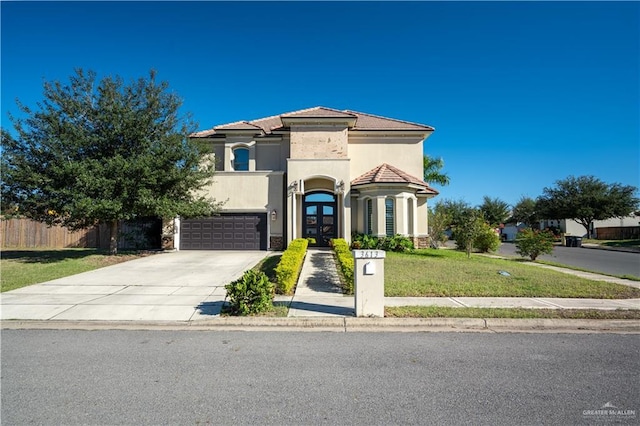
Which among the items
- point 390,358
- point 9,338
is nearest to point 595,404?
point 390,358

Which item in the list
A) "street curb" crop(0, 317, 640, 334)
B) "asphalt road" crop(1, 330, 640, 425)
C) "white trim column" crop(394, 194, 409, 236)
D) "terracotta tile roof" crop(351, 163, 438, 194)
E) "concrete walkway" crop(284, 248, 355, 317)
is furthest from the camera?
"white trim column" crop(394, 194, 409, 236)

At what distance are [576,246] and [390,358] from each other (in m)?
34.7

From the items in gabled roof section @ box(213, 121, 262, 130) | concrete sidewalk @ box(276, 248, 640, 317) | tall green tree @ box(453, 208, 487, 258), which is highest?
gabled roof section @ box(213, 121, 262, 130)

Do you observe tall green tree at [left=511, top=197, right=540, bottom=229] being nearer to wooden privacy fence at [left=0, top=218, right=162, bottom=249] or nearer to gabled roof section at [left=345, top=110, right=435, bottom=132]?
gabled roof section at [left=345, top=110, right=435, bottom=132]

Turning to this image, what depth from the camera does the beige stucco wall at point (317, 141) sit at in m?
17.2

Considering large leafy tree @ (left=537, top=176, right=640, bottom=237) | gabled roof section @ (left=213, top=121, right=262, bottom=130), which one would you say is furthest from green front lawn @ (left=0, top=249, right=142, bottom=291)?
large leafy tree @ (left=537, top=176, right=640, bottom=237)

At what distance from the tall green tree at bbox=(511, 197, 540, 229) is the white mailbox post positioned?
1897 inches

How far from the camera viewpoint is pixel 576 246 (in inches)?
1195

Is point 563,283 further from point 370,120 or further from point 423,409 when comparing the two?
point 370,120

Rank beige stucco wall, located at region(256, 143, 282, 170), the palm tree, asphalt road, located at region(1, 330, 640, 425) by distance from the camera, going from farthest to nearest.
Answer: the palm tree
beige stucco wall, located at region(256, 143, 282, 170)
asphalt road, located at region(1, 330, 640, 425)

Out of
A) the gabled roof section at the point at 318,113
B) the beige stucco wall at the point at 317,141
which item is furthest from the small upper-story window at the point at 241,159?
the gabled roof section at the point at 318,113

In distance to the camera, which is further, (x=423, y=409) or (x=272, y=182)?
(x=272, y=182)

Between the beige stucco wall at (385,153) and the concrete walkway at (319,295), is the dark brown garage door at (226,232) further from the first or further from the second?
the concrete walkway at (319,295)

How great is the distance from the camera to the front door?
18.2 meters
